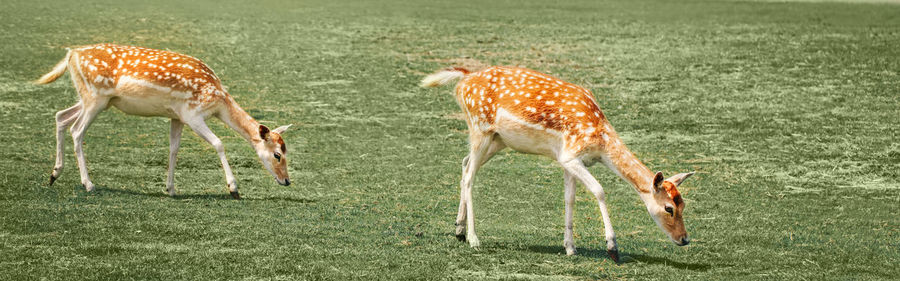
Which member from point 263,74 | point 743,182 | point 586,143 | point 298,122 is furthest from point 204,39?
point 586,143

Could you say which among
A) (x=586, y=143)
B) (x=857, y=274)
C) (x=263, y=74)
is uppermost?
(x=586, y=143)

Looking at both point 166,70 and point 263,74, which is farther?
point 263,74

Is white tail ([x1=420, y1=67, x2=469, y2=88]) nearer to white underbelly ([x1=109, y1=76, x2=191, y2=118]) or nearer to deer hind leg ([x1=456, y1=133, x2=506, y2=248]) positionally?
deer hind leg ([x1=456, y1=133, x2=506, y2=248])

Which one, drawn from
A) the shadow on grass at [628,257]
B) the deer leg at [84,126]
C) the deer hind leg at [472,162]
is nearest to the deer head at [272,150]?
the deer leg at [84,126]

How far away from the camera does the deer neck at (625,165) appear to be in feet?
27.6

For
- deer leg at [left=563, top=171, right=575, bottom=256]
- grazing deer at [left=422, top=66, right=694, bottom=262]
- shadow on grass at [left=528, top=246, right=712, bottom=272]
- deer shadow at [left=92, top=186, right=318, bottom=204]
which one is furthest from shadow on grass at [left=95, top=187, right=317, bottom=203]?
deer leg at [left=563, top=171, right=575, bottom=256]

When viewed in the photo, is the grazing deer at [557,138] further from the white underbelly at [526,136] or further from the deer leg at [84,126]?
the deer leg at [84,126]

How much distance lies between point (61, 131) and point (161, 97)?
1295mm

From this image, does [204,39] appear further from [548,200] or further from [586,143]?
[586,143]

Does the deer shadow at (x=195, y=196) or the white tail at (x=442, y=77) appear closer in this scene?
the white tail at (x=442, y=77)

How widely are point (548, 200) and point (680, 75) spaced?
7985 mm

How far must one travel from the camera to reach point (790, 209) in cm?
1181

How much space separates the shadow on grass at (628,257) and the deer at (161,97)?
10.5 ft

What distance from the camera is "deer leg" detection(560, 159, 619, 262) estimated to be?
Answer: 327 inches
